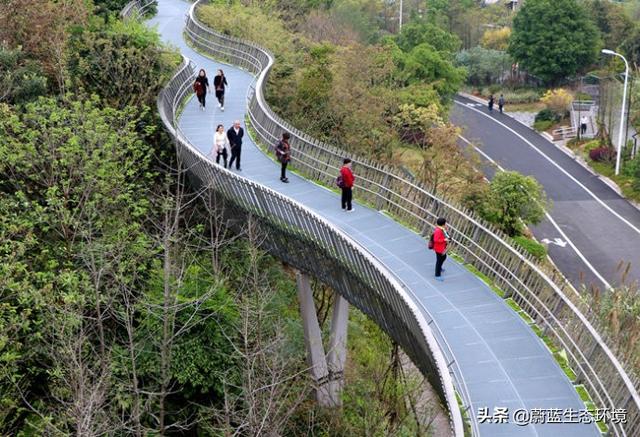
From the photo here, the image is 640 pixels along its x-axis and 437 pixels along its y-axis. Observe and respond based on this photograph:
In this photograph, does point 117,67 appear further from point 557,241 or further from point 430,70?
point 430,70

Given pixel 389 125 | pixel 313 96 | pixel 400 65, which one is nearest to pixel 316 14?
pixel 400 65

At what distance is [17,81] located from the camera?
24.2 meters

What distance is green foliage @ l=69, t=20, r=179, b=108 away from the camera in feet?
87.4

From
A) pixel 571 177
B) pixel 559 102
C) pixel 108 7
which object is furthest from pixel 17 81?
pixel 559 102

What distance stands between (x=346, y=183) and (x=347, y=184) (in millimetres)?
38

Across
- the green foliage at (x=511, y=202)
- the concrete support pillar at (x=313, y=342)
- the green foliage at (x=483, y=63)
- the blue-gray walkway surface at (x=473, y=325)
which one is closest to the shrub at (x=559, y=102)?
the green foliage at (x=483, y=63)

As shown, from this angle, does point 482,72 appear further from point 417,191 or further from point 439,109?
point 417,191

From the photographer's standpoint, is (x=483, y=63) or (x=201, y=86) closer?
(x=201, y=86)

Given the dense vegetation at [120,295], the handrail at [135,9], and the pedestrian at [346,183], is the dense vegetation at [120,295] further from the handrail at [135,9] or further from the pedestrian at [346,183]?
the handrail at [135,9]

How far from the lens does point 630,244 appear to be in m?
35.3

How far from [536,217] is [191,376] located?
18.5m

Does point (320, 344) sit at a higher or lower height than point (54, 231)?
lower

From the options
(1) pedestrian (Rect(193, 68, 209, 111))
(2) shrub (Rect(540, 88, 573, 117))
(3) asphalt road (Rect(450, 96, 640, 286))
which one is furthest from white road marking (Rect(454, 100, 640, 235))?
(1) pedestrian (Rect(193, 68, 209, 111))

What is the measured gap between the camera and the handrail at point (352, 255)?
13062 millimetres
